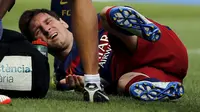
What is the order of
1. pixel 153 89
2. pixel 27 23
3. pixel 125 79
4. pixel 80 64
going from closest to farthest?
pixel 153 89 → pixel 125 79 → pixel 80 64 → pixel 27 23

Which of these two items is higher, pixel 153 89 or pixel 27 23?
pixel 27 23

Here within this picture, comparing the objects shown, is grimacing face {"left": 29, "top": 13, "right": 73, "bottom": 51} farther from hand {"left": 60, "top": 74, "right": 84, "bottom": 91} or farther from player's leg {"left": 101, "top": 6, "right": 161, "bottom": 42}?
player's leg {"left": 101, "top": 6, "right": 161, "bottom": 42}

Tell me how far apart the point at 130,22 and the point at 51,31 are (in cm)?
70

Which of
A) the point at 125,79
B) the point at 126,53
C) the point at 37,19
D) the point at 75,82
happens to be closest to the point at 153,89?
the point at 125,79

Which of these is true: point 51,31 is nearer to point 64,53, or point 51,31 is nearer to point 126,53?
point 64,53

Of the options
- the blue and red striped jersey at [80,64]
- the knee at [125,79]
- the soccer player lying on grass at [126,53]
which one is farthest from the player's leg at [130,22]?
the blue and red striped jersey at [80,64]

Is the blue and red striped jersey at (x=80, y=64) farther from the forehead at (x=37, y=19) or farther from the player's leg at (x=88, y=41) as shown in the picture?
the player's leg at (x=88, y=41)

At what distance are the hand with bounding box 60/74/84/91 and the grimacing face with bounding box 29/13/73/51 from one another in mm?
225

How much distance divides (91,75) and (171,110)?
16.7 inches

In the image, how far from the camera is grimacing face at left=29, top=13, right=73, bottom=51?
3973 mm

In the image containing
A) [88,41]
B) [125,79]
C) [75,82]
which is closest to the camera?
[88,41]

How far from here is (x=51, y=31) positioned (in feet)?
13.0

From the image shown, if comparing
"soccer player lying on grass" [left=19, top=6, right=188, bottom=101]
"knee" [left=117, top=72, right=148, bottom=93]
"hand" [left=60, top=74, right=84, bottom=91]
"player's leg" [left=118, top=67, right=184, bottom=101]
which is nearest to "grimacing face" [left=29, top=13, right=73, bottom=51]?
"soccer player lying on grass" [left=19, top=6, right=188, bottom=101]

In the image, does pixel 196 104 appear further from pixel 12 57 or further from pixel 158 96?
pixel 12 57
